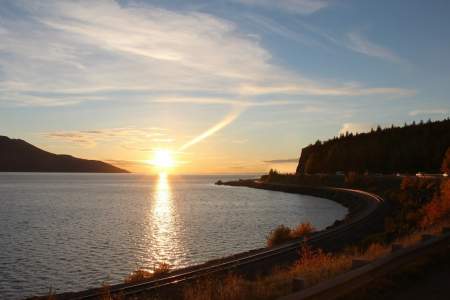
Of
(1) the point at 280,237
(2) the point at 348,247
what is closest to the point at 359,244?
(2) the point at 348,247

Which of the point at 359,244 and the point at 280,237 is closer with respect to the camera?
the point at 359,244

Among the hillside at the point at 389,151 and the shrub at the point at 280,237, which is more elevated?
the hillside at the point at 389,151

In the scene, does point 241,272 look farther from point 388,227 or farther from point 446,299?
point 388,227

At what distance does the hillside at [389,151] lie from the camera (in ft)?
364

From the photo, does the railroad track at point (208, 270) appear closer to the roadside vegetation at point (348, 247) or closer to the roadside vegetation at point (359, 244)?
the roadside vegetation at point (348, 247)

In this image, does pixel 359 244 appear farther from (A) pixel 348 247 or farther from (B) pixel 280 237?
(B) pixel 280 237

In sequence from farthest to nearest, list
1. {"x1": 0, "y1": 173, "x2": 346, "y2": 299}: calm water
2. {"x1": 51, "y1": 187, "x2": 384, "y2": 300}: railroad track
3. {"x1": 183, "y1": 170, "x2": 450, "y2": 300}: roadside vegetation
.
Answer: {"x1": 0, "y1": 173, "x2": 346, "y2": 299}: calm water → {"x1": 51, "y1": 187, "x2": 384, "y2": 300}: railroad track → {"x1": 183, "y1": 170, "x2": 450, "y2": 300}: roadside vegetation

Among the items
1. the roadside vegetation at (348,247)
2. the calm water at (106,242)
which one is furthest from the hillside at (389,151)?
the calm water at (106,242)

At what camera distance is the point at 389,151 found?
129125 mm

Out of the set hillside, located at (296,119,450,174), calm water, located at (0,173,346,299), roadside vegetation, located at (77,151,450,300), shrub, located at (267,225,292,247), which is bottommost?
calm water, located at (0,173,346,299)

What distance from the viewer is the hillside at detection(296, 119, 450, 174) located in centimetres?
11106

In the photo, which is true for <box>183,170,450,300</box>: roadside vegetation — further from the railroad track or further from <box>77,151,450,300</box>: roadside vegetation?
the railroad track

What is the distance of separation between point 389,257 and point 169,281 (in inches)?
420

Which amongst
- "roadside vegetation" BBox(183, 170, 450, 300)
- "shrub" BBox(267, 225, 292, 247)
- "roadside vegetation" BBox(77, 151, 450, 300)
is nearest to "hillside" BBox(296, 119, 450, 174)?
"roadside vegetation" BBox(77, 151, 450, 300)
